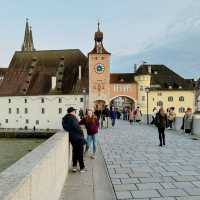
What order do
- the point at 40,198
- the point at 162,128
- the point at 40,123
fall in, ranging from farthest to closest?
1. the point at 40,123
2. the point at 162,128
3. the point at 40,198

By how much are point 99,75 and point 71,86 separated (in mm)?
7615

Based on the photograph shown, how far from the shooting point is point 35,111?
80625 millimetres

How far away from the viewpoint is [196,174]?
9.13m

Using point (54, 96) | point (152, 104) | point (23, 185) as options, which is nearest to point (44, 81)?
point (54, 96)

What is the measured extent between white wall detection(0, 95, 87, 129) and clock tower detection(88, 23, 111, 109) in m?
5.31

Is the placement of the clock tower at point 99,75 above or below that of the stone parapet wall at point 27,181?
above

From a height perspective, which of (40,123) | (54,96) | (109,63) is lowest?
(40,123)

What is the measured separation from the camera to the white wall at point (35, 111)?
7919cm

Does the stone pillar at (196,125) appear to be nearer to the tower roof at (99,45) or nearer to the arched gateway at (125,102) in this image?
the tower roof at (99,45)

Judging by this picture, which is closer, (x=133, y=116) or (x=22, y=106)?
(x=133, y=116)

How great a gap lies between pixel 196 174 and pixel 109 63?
66.9 m

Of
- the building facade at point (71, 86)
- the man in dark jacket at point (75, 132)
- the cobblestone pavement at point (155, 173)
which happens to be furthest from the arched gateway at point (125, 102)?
the man in dark jacket at point (75, 132)

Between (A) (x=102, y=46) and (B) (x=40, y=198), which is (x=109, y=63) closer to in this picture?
(A) (x=102, y=46)

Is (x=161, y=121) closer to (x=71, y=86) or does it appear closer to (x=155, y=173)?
(x=155, y=173)
